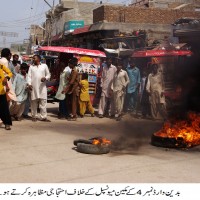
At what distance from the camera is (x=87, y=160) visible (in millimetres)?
5820

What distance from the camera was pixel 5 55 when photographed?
9.25 meters

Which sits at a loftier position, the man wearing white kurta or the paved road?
the man wearing white kurta

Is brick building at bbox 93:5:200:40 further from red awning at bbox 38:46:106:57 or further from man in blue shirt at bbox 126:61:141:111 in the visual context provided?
man in blue shirt at bbox 126:61:141:111

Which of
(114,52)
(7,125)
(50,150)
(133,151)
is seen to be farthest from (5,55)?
(114,52)

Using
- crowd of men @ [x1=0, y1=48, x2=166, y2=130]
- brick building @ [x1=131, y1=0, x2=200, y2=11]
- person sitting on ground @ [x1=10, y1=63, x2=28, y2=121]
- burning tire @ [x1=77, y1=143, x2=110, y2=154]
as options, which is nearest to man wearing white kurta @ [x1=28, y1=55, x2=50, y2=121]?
crowd of men @ [x1=0, y1=48, x2=166, y2=130]

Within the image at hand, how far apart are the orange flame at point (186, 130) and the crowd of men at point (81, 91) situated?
360 cm

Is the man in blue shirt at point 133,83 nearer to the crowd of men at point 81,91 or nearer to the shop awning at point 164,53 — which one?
the crowd of men at point 81,91

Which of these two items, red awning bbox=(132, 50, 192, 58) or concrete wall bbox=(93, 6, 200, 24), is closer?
red awning bbox=(132, 50, 192, 58)

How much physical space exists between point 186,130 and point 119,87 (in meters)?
4.18

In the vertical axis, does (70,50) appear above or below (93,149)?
above

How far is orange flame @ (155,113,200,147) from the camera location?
6883 mm

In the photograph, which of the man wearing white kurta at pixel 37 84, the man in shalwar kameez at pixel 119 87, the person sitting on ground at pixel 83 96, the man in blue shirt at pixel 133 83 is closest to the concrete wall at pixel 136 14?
the man in blue shirt at pixel 133 83

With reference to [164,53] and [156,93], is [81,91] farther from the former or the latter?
[164,53]

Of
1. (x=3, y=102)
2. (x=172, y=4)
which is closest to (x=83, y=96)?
(x=3, y=102)
